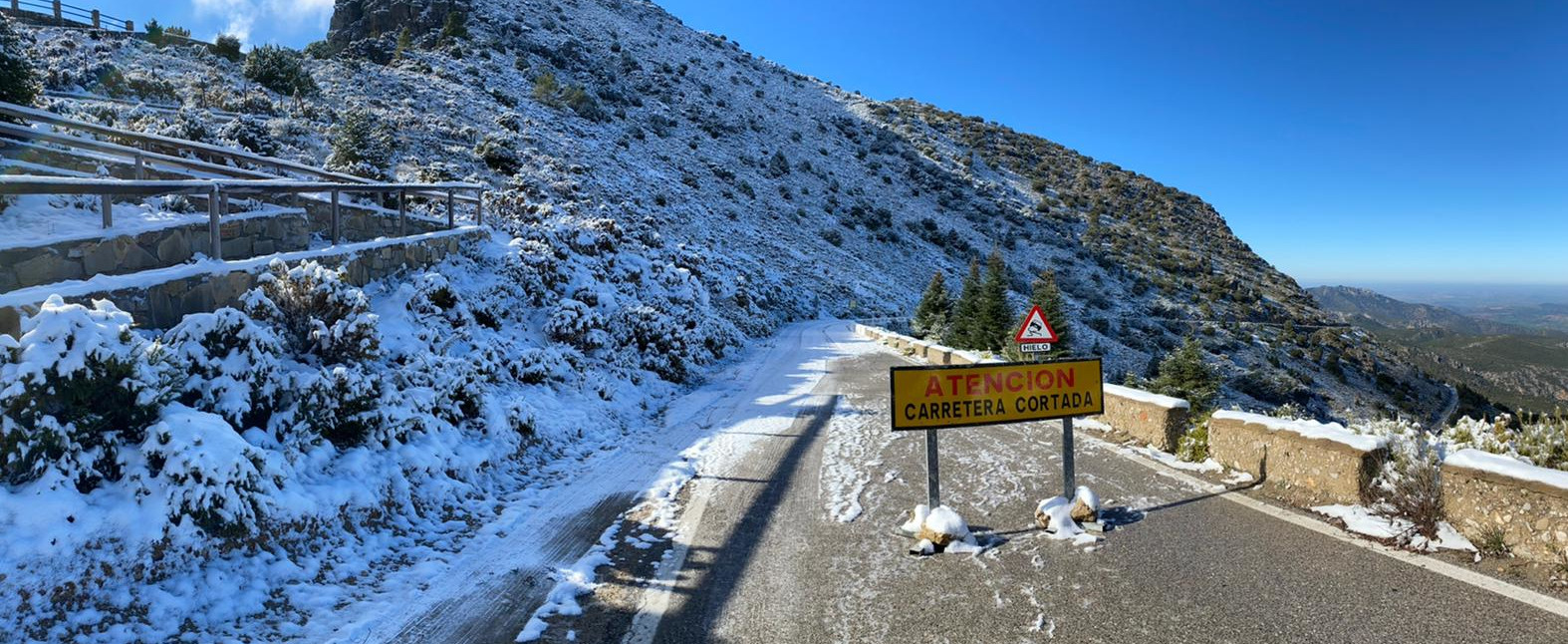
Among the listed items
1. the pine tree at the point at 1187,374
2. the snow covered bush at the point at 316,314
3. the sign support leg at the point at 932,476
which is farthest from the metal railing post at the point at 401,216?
the pine tree at the point at 1187,374

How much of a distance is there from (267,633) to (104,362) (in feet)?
6.53

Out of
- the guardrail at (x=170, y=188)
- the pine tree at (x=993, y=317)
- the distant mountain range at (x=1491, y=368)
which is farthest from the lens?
the distant mountain range at (x=1491, y=368)

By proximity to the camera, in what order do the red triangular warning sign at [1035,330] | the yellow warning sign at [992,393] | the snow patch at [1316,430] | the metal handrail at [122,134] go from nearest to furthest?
the snow patch at [1316,430] < the yellow warning sign at [992,393] < the metal handrail at [122,134] < the red triangular warning sign at [1035,330]

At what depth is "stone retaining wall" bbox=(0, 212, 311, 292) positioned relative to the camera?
5191mm

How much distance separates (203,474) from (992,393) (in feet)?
17.5

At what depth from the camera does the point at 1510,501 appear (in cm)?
414

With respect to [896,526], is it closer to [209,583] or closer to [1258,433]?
[1258,433]

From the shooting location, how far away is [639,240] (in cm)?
2238

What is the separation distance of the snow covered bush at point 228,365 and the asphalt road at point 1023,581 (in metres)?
3.08

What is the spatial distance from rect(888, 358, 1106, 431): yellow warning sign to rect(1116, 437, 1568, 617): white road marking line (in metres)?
1.34

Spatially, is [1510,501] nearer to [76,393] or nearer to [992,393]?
[992,393]

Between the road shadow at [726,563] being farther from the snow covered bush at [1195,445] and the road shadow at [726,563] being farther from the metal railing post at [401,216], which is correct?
the metal railing post at [401,216]

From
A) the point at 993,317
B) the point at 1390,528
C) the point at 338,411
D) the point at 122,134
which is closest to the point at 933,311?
the point at 993,317

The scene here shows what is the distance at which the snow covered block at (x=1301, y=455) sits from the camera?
5.10 metres
